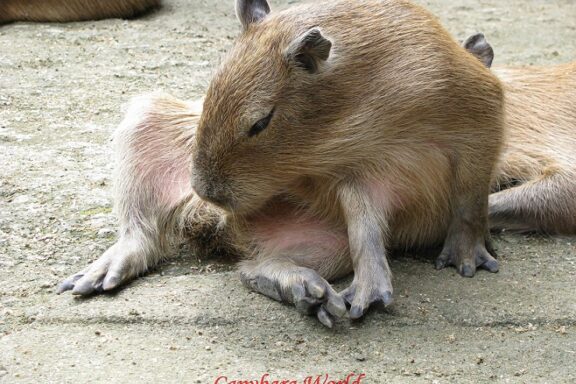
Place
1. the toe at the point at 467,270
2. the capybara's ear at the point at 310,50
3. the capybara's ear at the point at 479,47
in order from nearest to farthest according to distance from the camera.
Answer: the capybara's ear at the point at 310,50 < the toe at the point at 467,270 < the capybara's ear at the point at 479,47

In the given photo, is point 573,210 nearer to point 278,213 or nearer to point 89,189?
point 278,213

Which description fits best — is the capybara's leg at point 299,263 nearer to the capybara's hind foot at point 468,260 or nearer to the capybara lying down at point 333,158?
the capybara lying down at point 333,158

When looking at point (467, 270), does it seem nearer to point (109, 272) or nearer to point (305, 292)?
point (305, 292)

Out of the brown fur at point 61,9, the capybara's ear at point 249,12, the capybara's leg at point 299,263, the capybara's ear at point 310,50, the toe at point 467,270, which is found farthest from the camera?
the brown fur at point 61,9

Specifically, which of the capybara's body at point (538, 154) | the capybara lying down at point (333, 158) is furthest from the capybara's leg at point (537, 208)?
the capybara lying down at point (333, 158)

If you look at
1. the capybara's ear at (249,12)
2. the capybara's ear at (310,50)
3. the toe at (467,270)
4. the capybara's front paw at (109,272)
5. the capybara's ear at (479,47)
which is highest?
the capybara's ear at (249,12)

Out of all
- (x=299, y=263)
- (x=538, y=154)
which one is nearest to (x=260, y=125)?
(x=299, y=263)

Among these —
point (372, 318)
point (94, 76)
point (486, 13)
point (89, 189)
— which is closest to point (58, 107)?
point (94, 76)
